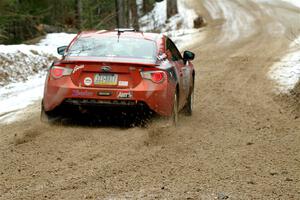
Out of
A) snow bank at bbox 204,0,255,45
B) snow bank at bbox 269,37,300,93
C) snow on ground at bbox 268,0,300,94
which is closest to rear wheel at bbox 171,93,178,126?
snow on ground at bbox 268,0,300,94

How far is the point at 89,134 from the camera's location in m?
8.77

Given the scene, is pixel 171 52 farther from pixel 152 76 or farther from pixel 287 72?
pixel 287 72

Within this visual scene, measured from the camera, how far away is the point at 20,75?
17.6 meters

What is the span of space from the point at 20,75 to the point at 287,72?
7510 millimetres

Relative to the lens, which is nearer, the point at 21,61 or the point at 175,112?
the point at 175,112

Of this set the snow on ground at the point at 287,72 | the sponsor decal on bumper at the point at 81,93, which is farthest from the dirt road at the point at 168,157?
the snow on ground at the point at 287,72

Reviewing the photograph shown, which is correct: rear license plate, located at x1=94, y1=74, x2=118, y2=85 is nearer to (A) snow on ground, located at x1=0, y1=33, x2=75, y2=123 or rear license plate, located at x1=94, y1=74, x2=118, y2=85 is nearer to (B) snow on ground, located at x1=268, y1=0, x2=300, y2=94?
(A) snow on ground, located at x1=0, y1=33, x2=75, y2=123

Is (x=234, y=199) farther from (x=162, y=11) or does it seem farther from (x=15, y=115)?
(x=162, y=11)

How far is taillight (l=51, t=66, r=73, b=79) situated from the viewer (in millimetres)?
9380

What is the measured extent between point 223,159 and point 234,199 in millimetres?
1718

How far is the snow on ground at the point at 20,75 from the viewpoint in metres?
13.4

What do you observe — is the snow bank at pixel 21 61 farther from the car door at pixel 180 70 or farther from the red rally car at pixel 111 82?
the red rally car at pixel 111 82

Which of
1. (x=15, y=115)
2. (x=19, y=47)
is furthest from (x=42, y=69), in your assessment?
(x=15, y=115)

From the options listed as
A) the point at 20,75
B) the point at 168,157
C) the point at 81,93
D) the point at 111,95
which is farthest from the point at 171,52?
the point at 20,75
